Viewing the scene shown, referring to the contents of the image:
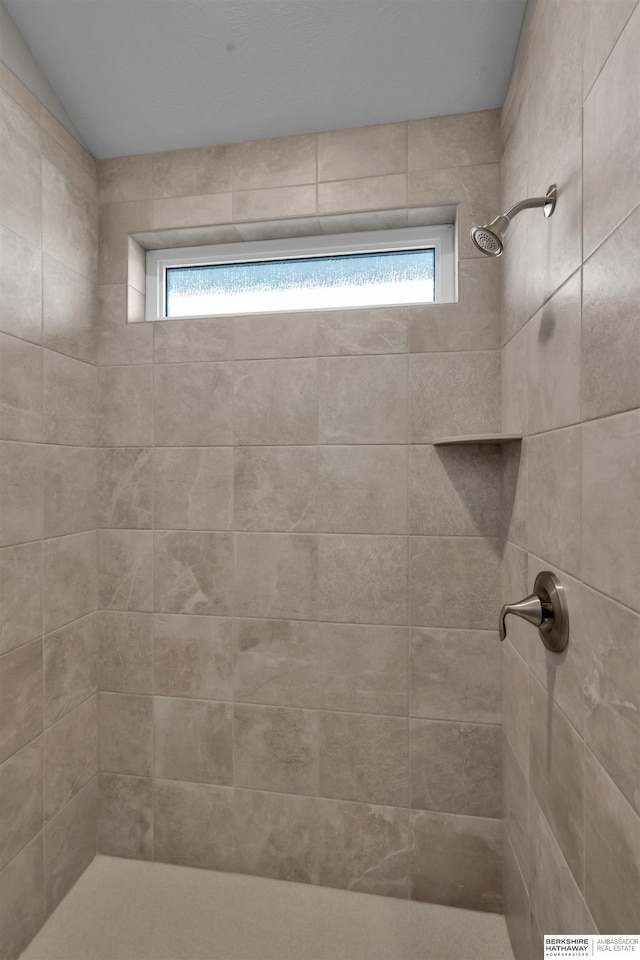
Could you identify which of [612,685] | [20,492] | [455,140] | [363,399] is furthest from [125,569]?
[455,140]

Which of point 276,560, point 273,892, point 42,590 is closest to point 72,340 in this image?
point 42,590

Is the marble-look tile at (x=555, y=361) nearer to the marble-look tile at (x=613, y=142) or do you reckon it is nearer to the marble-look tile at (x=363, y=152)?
the marble-look tile at (x=613, y=142)

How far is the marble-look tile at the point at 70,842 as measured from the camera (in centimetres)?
138

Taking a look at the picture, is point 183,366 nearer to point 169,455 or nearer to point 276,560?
point 169,455

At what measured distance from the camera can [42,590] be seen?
1367mm

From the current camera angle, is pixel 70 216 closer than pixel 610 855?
No

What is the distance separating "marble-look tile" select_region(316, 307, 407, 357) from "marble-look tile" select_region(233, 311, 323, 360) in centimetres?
3

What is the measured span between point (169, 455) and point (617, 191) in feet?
4.11

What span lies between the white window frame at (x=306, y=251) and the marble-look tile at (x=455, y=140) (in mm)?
174

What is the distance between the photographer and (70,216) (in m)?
1.48

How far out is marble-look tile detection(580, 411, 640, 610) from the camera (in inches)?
25.3

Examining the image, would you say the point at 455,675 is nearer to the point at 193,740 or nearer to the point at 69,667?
the point at 193,740

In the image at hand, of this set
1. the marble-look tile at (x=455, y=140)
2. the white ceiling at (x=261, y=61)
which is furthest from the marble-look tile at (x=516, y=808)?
the white ceiling at (x=261, y=61)

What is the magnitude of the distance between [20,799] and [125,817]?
41cm
